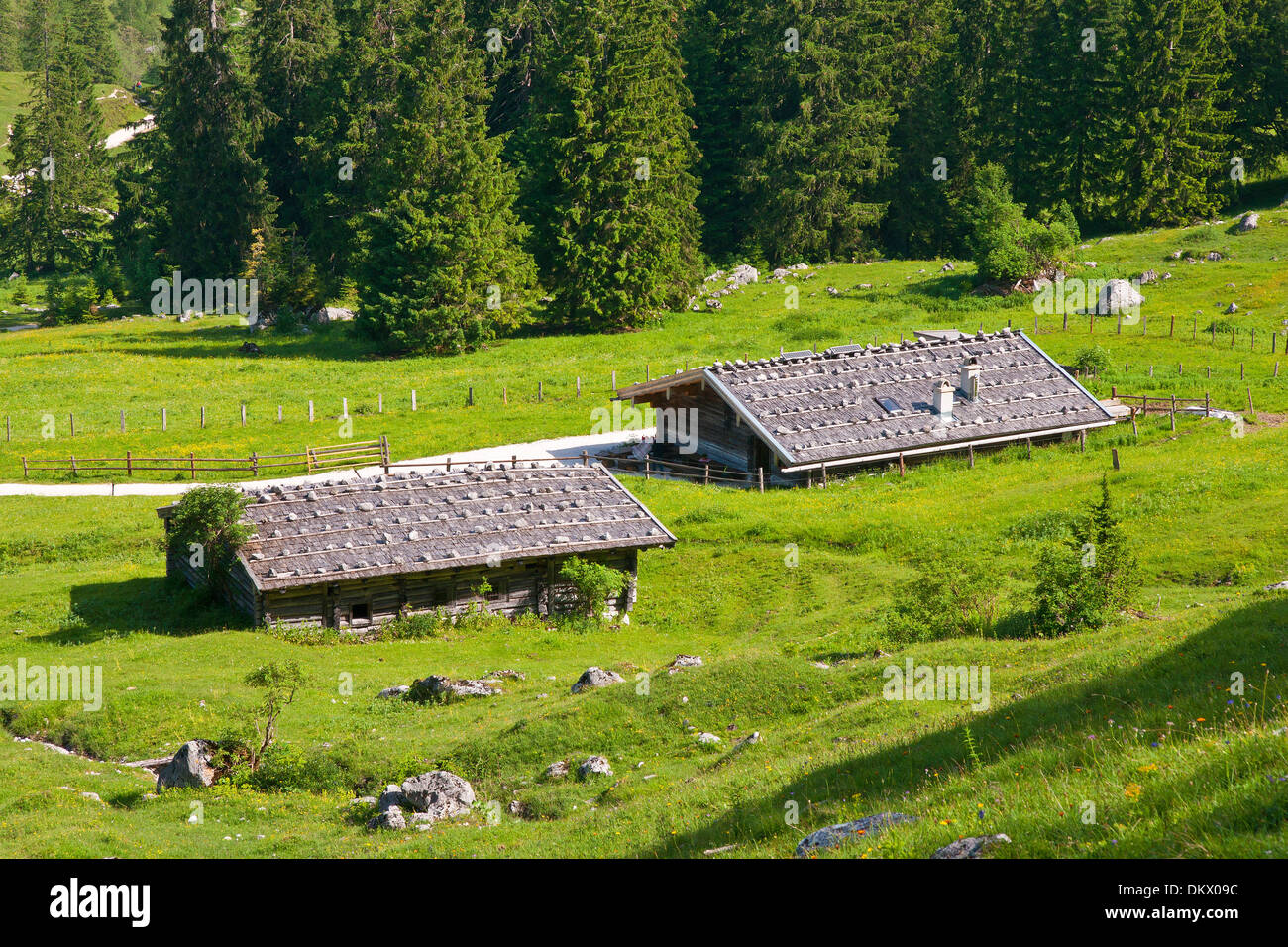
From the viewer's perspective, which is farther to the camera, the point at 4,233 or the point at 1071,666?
the point at 4,233

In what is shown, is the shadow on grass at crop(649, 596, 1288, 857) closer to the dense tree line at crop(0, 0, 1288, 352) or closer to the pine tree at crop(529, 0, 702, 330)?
the dense tree line at crop(0, 0, 1288, 352)

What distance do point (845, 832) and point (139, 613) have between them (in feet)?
79.6

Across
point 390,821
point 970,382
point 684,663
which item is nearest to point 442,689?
point 684,663

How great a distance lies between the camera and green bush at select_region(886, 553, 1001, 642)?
88.3 ft

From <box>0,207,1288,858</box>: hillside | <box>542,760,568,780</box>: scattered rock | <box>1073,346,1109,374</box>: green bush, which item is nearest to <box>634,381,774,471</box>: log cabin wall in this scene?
<box>0,207,1288,858</box>: hillside

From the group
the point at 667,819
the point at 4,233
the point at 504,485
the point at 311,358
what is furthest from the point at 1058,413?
the point at 4,233

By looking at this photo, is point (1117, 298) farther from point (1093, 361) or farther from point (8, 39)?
point (8, 39)

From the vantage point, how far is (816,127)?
8325cm

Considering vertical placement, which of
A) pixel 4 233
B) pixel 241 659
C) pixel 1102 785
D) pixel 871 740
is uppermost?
pixel 4 233

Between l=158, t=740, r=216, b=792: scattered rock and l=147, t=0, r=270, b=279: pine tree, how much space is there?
224ft

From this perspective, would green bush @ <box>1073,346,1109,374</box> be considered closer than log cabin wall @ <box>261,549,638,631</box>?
No

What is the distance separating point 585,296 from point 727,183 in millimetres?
25293

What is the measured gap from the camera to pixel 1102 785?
40.6 feet

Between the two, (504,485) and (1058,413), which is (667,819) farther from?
(1058,413)
